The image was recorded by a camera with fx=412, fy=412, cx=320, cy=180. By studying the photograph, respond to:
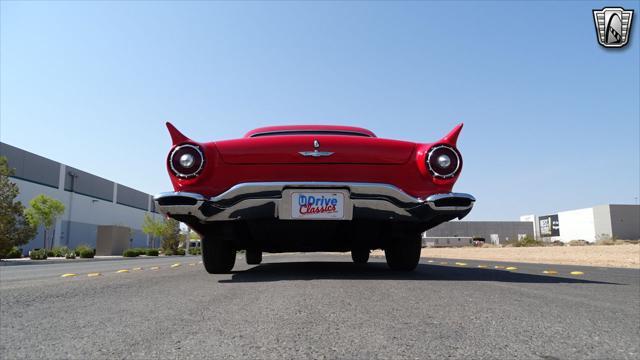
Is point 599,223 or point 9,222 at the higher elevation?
point 599,223

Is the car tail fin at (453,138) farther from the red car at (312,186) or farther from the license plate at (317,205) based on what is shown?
the license plate at (317,205)

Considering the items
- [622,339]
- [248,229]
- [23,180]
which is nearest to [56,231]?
[23,180]

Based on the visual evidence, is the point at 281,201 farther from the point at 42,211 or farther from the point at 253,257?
the point at 42,211

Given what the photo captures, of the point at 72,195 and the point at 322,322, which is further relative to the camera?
the point at 72,195

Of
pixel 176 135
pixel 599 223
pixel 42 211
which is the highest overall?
pixel 599 223

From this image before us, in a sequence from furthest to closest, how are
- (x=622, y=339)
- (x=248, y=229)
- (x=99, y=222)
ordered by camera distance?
(x=99, y=222), (x=248, y=229), (x=622, y=339)

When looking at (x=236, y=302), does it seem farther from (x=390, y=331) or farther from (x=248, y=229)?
(x=248, y=229)

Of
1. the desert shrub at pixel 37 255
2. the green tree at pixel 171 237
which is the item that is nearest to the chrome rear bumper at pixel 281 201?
the desert shrub at pixel 37 255

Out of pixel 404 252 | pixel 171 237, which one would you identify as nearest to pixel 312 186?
pixel 404 252

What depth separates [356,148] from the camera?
3578 mm

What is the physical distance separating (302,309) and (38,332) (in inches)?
45.1

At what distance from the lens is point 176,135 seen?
356 centimetres

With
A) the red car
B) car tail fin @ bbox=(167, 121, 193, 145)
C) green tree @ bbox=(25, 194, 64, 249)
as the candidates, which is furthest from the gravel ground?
green tree @ bbox=(25, 194, 64, 249)
